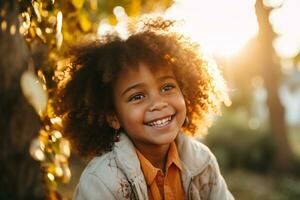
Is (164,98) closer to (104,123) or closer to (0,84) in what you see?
(104,123)

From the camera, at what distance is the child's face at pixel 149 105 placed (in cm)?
288

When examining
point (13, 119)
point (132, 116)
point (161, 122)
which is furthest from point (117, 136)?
point (13, 119)

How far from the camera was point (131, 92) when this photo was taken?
291 cm

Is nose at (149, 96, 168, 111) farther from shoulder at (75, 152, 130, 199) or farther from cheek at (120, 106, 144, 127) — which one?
shoulder at (75, 152, 130, 199)

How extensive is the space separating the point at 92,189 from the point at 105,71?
0.69m

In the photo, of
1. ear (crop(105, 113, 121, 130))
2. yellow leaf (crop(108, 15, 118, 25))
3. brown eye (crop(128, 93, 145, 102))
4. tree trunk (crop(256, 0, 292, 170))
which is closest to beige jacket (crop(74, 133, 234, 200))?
ear (crop(105, 113, 121, 130))

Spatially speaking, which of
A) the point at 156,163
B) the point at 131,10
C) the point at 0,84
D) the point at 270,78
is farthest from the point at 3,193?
the point at 270,78

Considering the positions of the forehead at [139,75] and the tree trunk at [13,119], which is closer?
the tree trunk at [13,119]

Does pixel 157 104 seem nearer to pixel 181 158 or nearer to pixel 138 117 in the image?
pixel 138 117

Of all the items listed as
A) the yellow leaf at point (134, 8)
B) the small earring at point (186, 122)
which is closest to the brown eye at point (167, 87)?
the small earring at point (186, 122)

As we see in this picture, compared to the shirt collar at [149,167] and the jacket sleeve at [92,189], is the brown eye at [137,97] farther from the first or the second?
the jacket sleeve at [92,189]

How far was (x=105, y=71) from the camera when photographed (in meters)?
2.94

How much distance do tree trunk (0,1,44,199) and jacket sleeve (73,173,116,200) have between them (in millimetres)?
1066

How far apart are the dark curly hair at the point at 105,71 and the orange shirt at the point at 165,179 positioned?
0.96 ft
